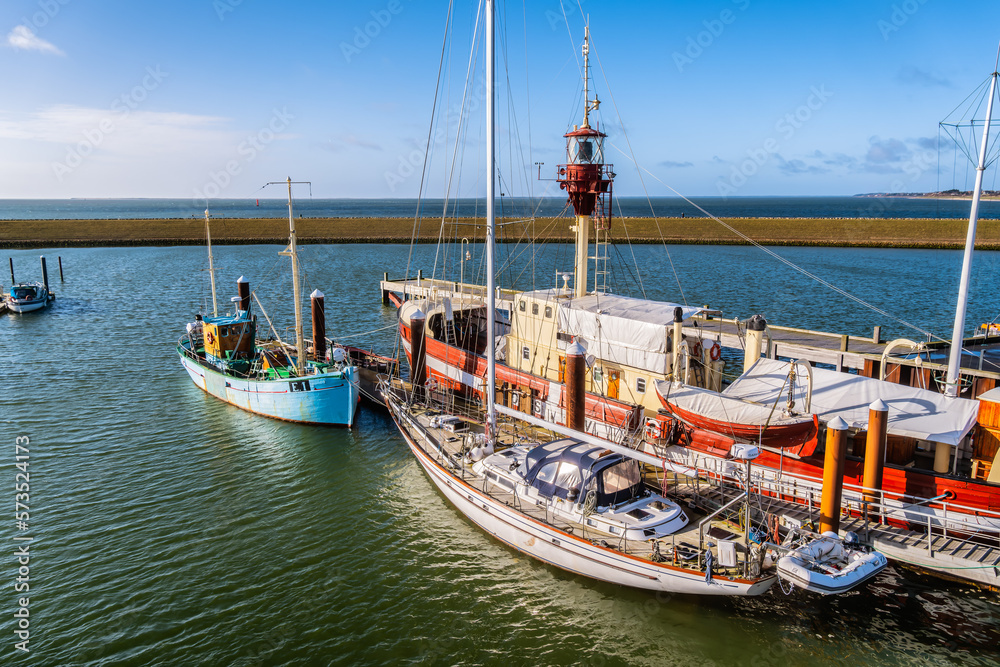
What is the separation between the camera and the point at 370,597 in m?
16.7

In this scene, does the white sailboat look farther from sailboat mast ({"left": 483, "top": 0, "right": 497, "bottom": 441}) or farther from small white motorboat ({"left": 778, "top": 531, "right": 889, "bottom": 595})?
small white motorboat ({"left": 778, "top": 531, "right": 889, "bottom": 595})

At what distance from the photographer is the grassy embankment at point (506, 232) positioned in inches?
4161

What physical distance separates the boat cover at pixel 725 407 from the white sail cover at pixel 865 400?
71 centimetres

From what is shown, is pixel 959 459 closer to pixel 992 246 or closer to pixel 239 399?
pixel 239 399

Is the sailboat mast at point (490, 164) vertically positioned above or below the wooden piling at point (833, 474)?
above

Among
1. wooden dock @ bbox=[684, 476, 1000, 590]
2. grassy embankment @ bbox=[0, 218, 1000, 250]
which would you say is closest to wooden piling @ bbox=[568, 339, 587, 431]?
wooden dock @ bbox=[684, 476, 1000, 590]

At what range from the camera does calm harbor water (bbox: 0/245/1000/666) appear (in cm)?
1476

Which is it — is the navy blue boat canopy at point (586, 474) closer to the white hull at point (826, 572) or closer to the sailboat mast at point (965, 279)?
the white hull at point (826, 572)

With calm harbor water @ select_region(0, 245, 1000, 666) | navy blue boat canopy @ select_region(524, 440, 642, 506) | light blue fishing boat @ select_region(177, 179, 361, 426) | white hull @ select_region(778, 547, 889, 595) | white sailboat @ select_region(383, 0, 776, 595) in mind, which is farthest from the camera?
light blue fishing boat @ select_region(177, 179, 361, 426)

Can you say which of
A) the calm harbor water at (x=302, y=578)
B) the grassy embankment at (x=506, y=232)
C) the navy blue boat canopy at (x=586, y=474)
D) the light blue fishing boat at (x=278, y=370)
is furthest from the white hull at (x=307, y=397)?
the grassy embankment at (x=506, y=232)

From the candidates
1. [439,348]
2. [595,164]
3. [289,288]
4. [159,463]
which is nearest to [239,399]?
[159,463]

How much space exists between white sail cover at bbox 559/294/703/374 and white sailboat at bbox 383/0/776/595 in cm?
388

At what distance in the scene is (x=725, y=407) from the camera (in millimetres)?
20047

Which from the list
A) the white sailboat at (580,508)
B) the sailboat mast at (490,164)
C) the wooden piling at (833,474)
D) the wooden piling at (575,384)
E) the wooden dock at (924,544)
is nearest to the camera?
the white sailboat at (580,508)
